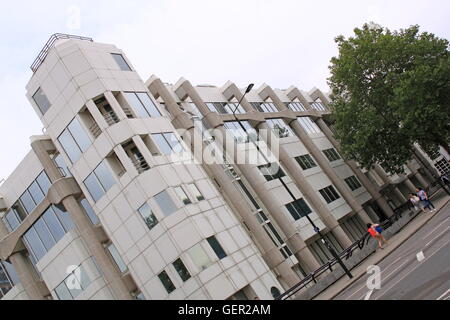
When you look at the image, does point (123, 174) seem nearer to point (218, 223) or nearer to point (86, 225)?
point (86, 225)

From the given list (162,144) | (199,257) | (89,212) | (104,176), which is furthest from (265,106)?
(199,257)

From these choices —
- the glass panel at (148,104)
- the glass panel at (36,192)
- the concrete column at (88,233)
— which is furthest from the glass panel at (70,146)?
the glass panel at (148,104)

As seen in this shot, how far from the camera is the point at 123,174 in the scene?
2653 cm

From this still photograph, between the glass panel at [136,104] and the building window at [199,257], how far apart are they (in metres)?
9.80

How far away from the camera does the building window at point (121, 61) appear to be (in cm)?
3015

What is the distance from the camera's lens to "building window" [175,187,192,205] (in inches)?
1012

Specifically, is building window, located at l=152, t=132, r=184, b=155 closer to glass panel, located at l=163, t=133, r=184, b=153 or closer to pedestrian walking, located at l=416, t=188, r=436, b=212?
glass panel, located at l=163, t=133, r=184, b=153

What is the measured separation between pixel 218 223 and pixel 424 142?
24.1 meters

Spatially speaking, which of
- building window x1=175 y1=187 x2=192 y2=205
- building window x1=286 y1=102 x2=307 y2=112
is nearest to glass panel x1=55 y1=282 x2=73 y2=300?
building window x1=175 y1=187 x2=192 y2=205

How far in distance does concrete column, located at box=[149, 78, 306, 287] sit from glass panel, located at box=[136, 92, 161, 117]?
3.36m

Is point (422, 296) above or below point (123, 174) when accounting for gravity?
below
